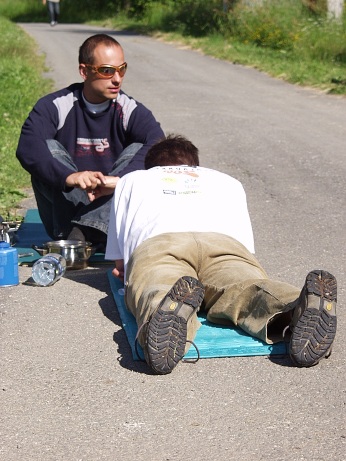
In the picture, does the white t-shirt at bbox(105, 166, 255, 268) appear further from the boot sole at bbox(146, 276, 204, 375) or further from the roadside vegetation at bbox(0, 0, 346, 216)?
the roadside vegetation at bbox(0, 0, 346, 216)

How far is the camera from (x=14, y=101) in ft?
47.6

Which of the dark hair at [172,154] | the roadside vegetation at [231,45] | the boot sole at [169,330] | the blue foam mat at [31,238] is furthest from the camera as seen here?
the roadside vegetation at [231,45]

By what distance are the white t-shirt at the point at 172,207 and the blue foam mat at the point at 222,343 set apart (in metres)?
0.55

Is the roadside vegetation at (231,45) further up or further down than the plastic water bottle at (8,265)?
further down

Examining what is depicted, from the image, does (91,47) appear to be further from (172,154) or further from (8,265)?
(8,265)

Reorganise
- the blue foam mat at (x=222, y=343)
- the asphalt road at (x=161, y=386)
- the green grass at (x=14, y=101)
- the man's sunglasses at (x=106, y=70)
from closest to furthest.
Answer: the asphalt road at (x=161, y=386) → the blue foam mat at (x=222, y=343) → the man's sunglasses at (x=106, y=70) → the green grass at (x=14, y=101)

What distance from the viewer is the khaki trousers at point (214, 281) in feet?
15.5

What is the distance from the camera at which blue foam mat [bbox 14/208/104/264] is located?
22.1 feet

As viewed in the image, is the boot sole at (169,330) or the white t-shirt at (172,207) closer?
the boot sole at (169,330)

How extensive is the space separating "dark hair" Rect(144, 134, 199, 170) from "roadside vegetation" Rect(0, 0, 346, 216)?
115 inches

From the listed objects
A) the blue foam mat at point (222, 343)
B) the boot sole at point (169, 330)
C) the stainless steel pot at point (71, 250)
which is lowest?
the stainless steel pot at point (71, 250)

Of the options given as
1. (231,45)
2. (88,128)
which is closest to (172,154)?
(88,128)

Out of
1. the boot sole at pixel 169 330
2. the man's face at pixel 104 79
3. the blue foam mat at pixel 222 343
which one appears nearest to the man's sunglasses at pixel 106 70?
the man's face at pixel 104 79

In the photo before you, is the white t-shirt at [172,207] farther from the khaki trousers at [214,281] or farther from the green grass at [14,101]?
the green grass at [14,101]
